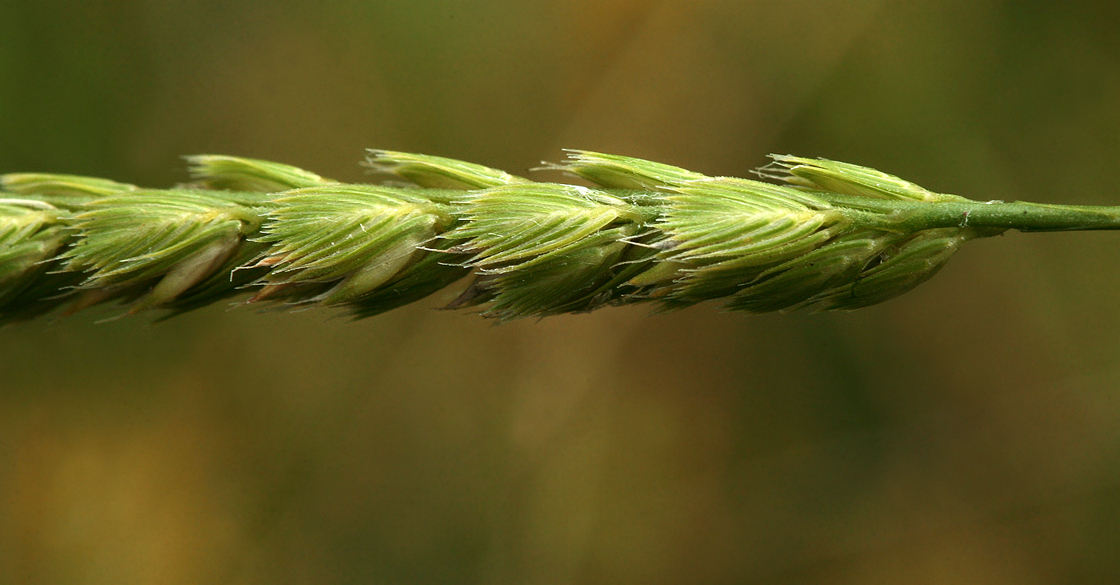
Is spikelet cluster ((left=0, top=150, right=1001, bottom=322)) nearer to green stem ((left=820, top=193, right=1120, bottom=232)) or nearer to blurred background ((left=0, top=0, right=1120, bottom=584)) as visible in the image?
green stem ((left=820, top=193, right=1120, bottom=232))

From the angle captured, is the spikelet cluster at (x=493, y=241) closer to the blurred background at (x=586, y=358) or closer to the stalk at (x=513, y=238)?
the stalk at (x=513, y=238)

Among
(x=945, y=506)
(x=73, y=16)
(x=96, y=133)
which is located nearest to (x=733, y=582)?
(x=945, y=506)

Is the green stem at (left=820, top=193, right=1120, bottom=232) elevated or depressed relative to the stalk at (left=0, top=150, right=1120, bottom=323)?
elevated

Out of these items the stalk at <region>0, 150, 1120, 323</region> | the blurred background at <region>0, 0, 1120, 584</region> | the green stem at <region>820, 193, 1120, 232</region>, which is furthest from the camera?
the blurred background at <region>0, 0, 1120, 584</region>

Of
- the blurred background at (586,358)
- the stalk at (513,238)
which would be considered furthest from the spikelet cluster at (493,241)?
the blurred background at (586,358)

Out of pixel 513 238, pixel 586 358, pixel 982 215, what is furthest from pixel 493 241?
pixel 586 358

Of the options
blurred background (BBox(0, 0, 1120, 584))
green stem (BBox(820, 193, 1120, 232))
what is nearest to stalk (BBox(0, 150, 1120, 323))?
A: green stem (BBox(820, 193, 1120, 232))

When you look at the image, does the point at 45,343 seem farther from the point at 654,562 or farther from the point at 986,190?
the point at 986,190

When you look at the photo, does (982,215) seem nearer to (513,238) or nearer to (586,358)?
(513,238)
